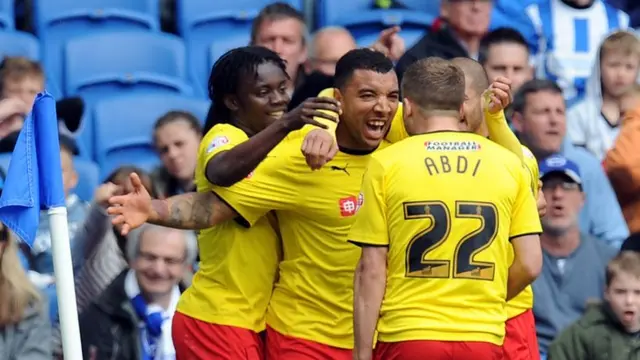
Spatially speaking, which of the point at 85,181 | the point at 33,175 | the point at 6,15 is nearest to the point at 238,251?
the point at 33,175

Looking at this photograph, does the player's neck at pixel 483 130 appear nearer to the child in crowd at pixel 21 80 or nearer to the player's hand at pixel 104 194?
the player's hand at pixel 104 194

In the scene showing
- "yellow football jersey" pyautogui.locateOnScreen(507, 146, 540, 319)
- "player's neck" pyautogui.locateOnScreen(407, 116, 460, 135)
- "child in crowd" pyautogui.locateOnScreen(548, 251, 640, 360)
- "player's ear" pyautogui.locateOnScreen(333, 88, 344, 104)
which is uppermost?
"player's ear" pyautogui.locateOnScreen(333, 88, 344, 104)

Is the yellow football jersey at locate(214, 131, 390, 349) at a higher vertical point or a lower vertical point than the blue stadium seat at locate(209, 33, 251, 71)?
lower

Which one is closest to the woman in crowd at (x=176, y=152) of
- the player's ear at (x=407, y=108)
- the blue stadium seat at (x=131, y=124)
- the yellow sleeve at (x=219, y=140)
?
the blue stadium seat at (x=131, y=124)

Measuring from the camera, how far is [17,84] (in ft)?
29.6

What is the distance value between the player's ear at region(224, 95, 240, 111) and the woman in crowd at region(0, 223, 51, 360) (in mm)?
1627

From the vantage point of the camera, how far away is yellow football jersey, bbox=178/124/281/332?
6.64 metres

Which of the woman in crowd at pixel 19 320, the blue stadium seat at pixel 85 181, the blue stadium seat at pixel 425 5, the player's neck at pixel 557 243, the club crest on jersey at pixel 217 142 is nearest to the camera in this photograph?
the club crest on jersey at pixel 217 142

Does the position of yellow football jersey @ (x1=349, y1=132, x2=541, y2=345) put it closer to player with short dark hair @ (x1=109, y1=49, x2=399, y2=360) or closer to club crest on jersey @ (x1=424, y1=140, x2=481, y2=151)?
club crest on jersey @ (x1=424, y1=140, x2=481, y2=151)

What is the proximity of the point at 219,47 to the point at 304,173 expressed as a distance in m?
3.89

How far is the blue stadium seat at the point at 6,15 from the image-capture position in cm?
992

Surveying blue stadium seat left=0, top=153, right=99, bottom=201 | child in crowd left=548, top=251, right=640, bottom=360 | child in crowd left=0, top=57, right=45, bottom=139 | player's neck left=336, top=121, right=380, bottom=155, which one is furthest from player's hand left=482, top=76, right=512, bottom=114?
child in crowd left=0, top=57, right=45, bottom=139

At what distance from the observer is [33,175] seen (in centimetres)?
588

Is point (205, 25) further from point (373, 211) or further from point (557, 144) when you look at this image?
point (373, 211)
